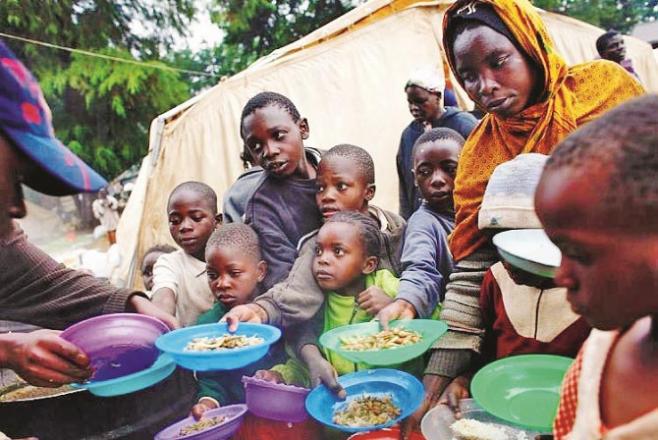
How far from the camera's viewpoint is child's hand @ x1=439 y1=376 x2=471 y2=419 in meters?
1.37

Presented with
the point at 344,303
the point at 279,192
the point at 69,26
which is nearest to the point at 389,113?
A: the point at 279,192

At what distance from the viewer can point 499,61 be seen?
147 centimetres

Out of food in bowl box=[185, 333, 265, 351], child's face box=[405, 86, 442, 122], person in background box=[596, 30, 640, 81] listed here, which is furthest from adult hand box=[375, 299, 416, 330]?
person in background box=[596, 30, 640, 81]

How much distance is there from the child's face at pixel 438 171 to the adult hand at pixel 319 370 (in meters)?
0.72

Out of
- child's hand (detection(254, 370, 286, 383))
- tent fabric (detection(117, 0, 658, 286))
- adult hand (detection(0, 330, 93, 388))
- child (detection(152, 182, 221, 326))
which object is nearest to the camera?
adult hand (detection(0, 330, 93, 388))

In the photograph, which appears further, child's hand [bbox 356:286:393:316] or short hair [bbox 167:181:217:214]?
short hair [bbox 167:181:217:214]

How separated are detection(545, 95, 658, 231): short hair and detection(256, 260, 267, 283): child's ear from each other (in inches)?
56.7

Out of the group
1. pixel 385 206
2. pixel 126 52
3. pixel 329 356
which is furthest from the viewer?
pixel 126 52

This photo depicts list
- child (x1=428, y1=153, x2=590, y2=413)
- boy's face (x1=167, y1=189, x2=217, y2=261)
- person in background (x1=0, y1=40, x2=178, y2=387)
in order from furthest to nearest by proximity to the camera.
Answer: boy's face (x1=167, y1=189, x2=217, y2=261) < child (x1=428, y1=153, x2=590, y2=413) < person in background (x1=0, y1=40, x2=178, y2=387)

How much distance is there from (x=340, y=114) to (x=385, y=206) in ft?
2.82

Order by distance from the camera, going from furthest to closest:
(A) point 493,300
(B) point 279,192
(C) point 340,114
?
(C) point 340,114, (B) point 279,192, (A) point 493,300

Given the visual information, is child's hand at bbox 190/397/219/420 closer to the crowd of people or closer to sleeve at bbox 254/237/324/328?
the crowd of people

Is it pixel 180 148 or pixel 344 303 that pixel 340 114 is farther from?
pixel 344 303

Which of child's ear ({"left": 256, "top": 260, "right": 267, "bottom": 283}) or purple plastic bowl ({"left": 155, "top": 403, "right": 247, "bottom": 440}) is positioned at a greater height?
child's ear ({"left": 256, "top": 260, "right": 267, "bottom": 283})
